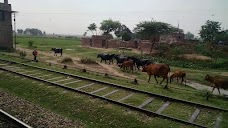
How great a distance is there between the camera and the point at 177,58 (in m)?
28.0

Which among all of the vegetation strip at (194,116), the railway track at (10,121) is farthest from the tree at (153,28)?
the railway track at (10,121)

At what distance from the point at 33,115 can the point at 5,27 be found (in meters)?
26.7

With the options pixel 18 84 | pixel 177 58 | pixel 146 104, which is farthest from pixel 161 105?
pixel 177 58

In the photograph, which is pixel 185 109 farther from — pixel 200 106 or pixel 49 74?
pixel 49 74

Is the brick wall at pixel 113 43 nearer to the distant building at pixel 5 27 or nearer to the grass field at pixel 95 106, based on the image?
the distant building at pixel 5 27

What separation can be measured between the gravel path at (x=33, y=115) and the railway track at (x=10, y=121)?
304 millimetres

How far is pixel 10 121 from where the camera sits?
291 inches

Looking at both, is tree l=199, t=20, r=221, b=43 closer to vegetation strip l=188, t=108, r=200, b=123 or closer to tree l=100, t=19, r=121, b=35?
tree l=100, t=19, r=121, b=35

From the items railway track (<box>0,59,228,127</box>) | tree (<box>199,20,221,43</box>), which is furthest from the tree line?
railway track (<box>0,59,228,127</box>)

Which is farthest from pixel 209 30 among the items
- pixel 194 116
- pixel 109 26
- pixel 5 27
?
pixel 194 116

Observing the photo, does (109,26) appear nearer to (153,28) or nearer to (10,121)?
(153,28)

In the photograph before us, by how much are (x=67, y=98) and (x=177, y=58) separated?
810 inches

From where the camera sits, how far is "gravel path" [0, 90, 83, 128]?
7.24 metres

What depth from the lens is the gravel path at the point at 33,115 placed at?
285 inches
